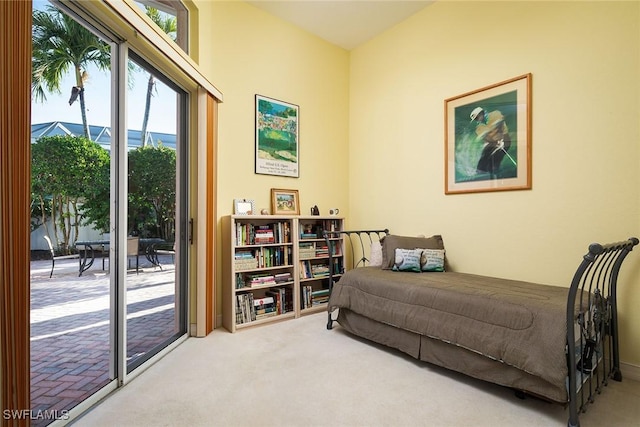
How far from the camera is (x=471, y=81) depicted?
2.96m


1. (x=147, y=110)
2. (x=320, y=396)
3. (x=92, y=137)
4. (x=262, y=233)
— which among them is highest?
(x=147, y=110)

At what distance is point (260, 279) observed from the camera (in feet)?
10.3

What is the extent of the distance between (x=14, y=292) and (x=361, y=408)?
5.49 ft

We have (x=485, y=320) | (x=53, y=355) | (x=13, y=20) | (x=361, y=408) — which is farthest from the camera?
(x=53, y=355)

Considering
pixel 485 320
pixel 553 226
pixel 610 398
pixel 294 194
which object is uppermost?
pixel 294 194

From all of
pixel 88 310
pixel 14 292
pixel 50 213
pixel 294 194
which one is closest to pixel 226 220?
pixel 294 194

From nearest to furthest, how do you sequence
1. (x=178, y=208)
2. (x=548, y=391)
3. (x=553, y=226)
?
(x=548, y=391) → (x=553, y=226) → (x=178, y=208)

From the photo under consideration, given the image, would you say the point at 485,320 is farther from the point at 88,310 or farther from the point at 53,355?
the point at 53,355

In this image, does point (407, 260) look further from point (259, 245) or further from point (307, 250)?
point (259, 245)

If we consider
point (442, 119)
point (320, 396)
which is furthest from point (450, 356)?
point (442, 119)

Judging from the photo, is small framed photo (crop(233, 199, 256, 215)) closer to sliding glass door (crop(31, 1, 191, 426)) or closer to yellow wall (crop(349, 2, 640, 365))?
sliding glass door (crop(31, 1, 191, 426))

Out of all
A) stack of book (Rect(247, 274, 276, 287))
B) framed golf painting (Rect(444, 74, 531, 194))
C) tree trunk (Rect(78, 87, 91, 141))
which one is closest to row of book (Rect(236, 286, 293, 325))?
stack of book (Rect(247, 274, 276, 287))

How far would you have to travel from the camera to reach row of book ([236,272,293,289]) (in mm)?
3053

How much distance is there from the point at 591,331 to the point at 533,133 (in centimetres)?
151
